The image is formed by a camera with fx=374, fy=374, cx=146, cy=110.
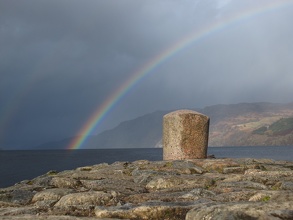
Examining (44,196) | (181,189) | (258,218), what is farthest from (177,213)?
(44,196)

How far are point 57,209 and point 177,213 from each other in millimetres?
2405

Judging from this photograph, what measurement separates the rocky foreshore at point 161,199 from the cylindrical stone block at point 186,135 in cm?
583

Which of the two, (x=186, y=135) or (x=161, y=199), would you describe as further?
(x=186, y=135)

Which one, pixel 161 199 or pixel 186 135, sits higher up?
pixel 186 135

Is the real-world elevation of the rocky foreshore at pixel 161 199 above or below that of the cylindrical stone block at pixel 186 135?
below

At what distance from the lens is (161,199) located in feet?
26.2

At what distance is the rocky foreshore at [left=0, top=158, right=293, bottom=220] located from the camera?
5.50m

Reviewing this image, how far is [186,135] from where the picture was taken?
20047 millimetres

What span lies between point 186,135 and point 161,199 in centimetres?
1221

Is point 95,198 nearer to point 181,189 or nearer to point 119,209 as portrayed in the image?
point 119,209

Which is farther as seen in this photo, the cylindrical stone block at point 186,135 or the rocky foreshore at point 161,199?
the cylindrical stone block at point 186,135

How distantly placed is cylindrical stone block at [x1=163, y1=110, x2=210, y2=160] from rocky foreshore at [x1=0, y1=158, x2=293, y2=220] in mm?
5835

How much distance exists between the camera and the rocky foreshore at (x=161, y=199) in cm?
550

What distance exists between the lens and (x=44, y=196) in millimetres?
9008
